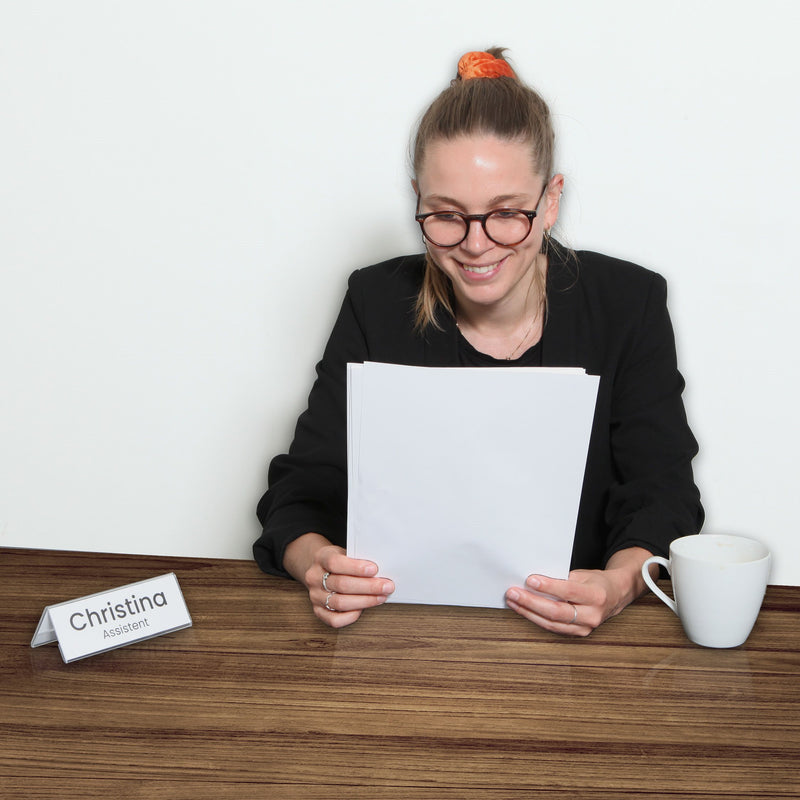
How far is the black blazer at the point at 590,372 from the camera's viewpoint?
4.87ft

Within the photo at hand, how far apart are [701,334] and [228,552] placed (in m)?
1.17

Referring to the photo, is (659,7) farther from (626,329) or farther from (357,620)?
(357,620)

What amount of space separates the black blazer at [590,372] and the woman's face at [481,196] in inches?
7.3

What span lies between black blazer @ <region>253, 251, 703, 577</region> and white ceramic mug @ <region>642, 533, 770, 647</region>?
0.37 m

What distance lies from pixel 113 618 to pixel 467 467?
44 cm

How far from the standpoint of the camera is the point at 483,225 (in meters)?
1.35

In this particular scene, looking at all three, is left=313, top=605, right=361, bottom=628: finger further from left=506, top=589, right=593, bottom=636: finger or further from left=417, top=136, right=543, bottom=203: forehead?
left=417, top=136, right=543, bottom=203: forehead

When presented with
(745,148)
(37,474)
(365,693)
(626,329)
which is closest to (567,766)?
(365,693)

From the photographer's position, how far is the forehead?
135 centimetres

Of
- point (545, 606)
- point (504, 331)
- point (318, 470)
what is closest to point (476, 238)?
point (504, 331)

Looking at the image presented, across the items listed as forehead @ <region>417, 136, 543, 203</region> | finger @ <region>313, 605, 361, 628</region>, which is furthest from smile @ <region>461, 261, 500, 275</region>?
finger @ <region>313, 605, 361, 628</region>

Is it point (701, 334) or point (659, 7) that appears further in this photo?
point (701, 334)

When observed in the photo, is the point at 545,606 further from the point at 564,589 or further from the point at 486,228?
the point at 486,228

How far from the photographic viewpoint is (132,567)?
126 cm
